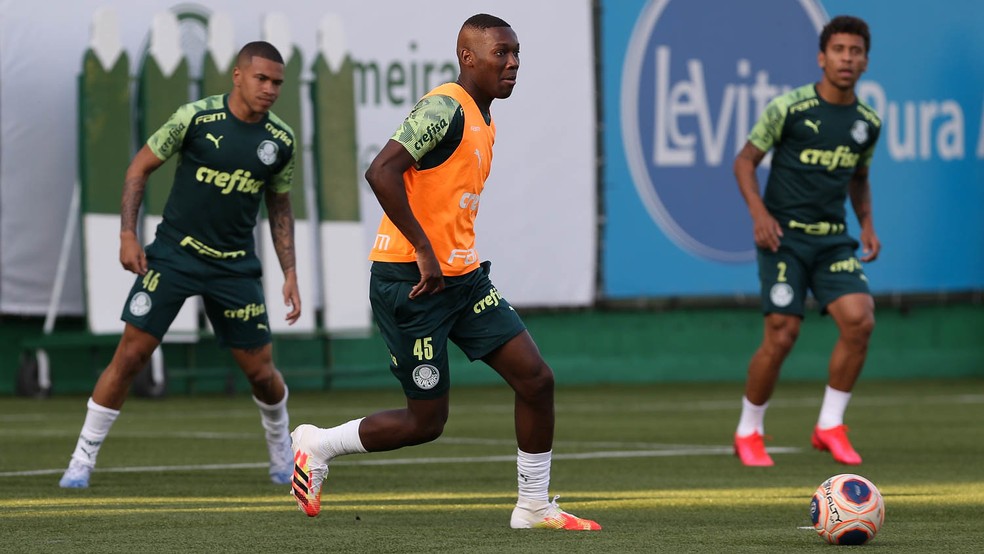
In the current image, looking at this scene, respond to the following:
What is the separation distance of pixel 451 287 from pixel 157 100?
954 centimetres

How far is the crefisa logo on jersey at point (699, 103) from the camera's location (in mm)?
18125

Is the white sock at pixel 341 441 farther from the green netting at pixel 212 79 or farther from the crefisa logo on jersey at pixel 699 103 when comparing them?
the crefisa logo on jersey at pixel 699 103

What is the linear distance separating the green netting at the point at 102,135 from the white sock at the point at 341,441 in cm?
899

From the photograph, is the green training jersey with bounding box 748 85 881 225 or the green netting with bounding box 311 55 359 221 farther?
the green netting with bounding box 311 55 359 221

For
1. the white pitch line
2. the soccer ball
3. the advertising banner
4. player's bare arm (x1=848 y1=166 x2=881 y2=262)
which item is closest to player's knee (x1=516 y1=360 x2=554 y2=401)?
the soccer ball

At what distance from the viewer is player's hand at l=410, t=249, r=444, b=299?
6.42 meters

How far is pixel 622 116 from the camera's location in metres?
18.1

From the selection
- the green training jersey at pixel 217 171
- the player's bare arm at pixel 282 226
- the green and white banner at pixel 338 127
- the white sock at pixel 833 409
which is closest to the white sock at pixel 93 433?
the green training jersey at pixel 217 171

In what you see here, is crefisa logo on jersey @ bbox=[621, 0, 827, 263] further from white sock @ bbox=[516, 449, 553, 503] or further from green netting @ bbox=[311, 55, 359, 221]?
white sock @ bbox=[516, 449, 553, 503]

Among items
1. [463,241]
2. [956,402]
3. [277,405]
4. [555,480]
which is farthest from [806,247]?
[956,402]

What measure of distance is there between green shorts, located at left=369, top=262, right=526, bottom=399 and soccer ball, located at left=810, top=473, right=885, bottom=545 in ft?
4.15

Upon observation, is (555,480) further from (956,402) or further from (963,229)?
(963,229)

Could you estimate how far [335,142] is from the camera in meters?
16.5

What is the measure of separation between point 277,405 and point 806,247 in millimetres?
3132
